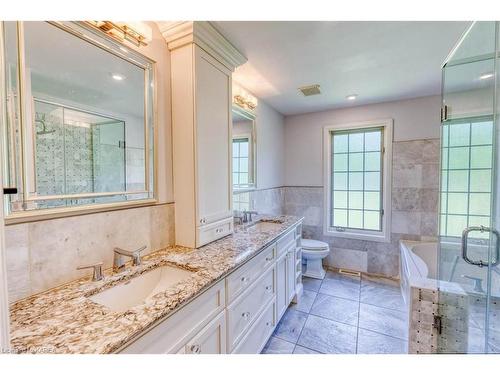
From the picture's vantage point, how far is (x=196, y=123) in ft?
4.73

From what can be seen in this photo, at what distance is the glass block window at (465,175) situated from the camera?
1476 mm

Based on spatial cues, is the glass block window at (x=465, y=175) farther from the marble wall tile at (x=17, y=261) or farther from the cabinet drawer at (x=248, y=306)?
the marble wall tile at (x=17, y=261)

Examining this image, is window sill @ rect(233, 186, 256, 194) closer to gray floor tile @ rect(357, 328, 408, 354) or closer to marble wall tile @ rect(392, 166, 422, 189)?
gray floor tile @ rect(357, 328, 408, 354)

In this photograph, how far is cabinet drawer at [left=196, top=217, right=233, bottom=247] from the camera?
1.50m

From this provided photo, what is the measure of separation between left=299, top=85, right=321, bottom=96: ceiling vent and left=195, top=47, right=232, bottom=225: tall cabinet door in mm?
1083

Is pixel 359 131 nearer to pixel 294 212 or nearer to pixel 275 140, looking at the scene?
pixel 275 140

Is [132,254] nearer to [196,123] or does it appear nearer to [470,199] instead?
[196,123]

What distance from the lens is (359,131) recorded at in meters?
3.13

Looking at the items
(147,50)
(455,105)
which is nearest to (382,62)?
(455,105)

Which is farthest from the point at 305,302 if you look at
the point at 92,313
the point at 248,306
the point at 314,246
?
the point at 92,313

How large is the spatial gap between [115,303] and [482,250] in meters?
2.18

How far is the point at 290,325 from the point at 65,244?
1912 mm

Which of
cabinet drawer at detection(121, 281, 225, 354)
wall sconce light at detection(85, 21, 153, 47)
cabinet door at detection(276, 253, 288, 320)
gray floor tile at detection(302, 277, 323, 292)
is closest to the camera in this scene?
cabinet drawer at detection(121, 281, 225, 354)

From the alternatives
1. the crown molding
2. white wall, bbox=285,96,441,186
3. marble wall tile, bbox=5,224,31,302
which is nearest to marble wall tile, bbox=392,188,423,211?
white wall, bbox=285,96,441,186
